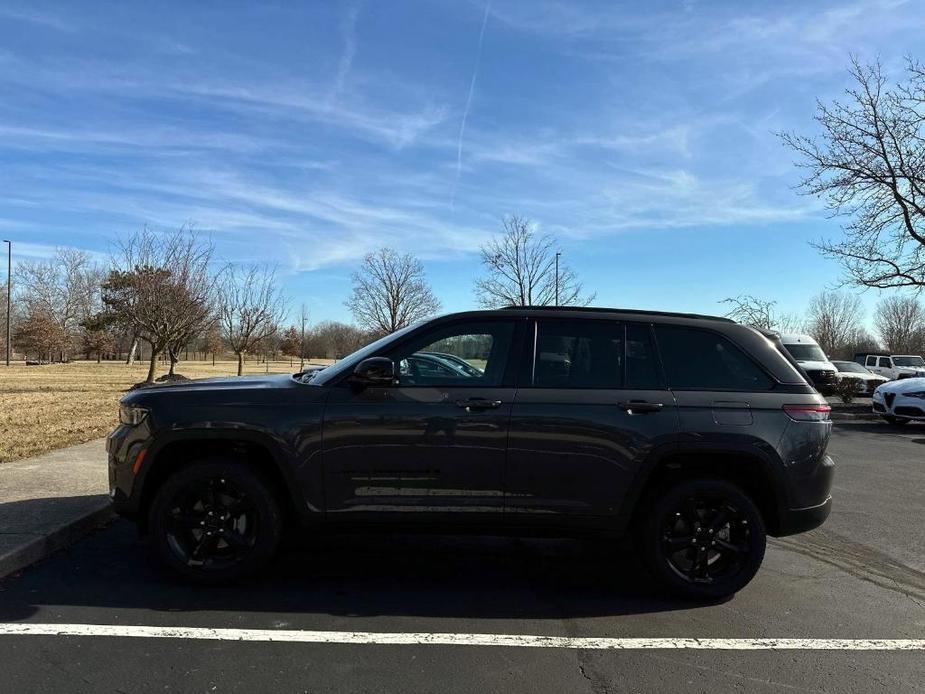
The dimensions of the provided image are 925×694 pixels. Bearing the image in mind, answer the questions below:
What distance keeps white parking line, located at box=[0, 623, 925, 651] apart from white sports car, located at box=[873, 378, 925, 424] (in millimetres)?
12040

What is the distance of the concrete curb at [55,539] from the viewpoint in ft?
14.2

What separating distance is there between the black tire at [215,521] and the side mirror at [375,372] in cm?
95

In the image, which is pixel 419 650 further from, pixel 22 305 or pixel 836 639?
pixel 22 305

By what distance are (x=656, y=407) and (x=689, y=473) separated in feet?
1.79

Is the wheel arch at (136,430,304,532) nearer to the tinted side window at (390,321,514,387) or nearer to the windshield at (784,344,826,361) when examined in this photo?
the tinted side window at (390,321,514,387)

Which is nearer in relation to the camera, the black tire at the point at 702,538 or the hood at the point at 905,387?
the black tire at the point at 702,538

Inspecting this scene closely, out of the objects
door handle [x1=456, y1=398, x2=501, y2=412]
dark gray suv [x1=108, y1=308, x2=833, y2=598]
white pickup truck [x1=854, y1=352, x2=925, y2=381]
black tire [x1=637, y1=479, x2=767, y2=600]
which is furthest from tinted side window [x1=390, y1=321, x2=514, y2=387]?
white pickup truck [x1=854, y1=352, x2=925, y2=381]

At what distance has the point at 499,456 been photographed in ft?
13.4

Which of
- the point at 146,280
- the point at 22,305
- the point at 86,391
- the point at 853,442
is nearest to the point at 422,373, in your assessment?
the point at 853,442

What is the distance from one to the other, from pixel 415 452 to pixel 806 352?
63.8 ft

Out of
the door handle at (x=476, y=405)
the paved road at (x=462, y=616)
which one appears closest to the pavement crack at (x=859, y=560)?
the paved road at (x=462, y=616)

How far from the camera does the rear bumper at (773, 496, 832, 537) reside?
418cm

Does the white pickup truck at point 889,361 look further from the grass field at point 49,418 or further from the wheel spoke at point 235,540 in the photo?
the wheel spoke at point 235,540

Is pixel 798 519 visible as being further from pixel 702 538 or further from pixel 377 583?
pixel 377 583
